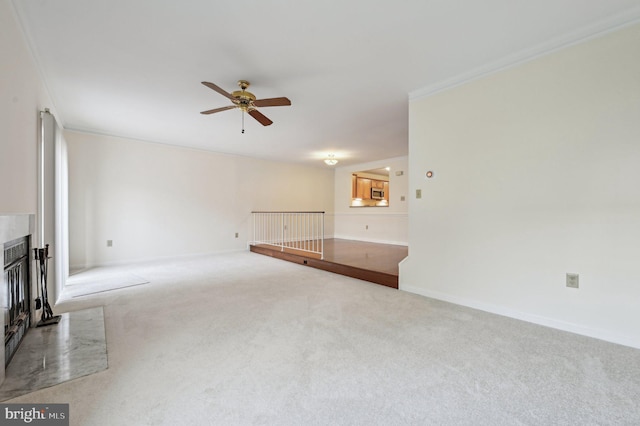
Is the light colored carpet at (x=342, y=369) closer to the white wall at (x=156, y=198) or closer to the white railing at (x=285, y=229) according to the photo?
the white wall at (x=156, y=198)

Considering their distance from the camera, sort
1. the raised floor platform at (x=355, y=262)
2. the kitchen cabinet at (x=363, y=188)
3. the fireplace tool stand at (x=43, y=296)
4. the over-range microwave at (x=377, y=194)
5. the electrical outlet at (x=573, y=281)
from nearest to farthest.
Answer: the electrical outlet at (x=573, y=281) → the fireplace tool stand at (x=43, y=296) → the raised floor platform at (x=355, y=262) → the kitchen cabinet at (x=363, y=188) → the over-range microwave at (x=377, y=194)

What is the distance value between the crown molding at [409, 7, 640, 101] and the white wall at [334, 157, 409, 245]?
387 cm

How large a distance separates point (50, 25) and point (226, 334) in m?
2.79

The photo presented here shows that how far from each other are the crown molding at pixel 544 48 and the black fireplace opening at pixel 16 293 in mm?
4084

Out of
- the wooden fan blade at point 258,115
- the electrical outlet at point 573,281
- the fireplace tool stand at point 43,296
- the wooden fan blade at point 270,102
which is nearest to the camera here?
the electrical outlet at point 573,281

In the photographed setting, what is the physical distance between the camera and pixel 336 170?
8727 millimetres

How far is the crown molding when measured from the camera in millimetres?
2053

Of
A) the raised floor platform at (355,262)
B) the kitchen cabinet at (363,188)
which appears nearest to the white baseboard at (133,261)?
the raised floor platform at (355,262)

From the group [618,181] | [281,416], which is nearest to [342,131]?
[618,181]

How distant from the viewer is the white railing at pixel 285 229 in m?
6.91

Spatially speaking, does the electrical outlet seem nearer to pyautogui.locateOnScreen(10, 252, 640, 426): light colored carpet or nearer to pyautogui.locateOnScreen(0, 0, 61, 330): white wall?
pyautogui.locateOnScreen(10, 252, 640, 426): light colored carpet

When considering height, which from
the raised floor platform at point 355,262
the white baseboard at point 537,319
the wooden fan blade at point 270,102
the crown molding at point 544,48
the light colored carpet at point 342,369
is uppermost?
the crown molding at point 544,48

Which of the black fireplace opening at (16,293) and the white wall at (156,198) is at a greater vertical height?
the white wall at (156,198)

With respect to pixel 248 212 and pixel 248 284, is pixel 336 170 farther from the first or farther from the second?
pixel 248 284
